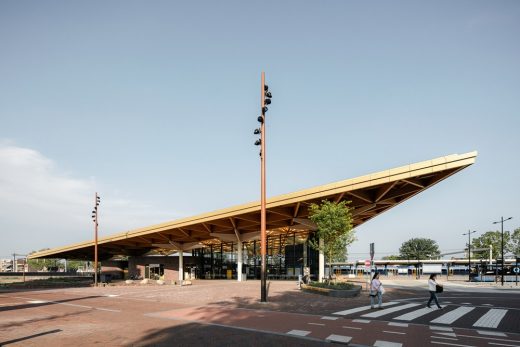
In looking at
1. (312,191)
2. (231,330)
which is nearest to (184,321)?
(231,330)

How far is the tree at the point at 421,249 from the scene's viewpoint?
14938 cm

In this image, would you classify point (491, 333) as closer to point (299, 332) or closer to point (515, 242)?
point (299, 332)

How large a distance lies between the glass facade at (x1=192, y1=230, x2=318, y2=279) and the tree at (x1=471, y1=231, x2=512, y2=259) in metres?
61.7

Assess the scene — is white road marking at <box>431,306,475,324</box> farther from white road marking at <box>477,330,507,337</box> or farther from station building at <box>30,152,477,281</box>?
station building at <box>30,152,477,281</box>

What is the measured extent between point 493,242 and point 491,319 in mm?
90031

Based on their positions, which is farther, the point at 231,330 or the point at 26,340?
the point at 231,330

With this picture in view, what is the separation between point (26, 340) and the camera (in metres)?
10.4

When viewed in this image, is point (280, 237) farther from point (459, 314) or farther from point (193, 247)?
point (459, 314)

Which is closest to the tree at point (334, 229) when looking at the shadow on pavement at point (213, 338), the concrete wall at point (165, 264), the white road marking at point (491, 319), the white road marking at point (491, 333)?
the white road marking at point (491, 319)

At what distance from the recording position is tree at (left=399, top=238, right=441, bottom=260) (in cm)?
14938

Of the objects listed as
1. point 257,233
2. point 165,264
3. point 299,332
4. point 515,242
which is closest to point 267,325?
point 299,332

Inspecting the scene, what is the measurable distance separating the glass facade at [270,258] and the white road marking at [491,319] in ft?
81.3

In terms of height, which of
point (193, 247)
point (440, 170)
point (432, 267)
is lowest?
point (432, 267)

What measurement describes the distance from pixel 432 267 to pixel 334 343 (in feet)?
235
